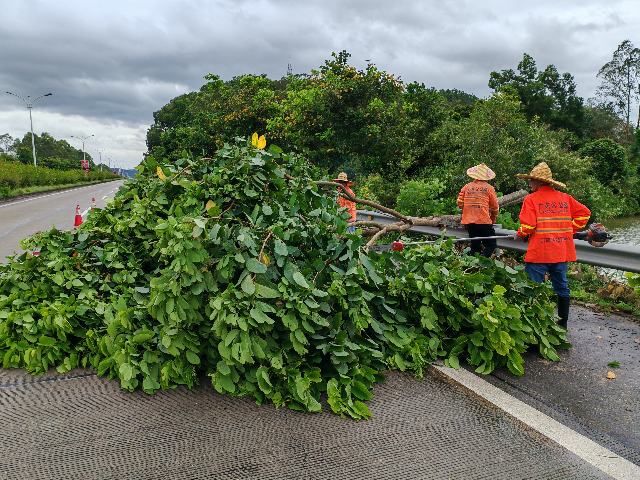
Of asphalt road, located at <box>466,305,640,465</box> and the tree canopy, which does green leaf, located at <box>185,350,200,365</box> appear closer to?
asphalt road, located at <box>466,305,640,465</box>

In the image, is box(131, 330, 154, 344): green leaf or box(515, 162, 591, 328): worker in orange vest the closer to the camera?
box(131, 330, 154, 344): green leaf

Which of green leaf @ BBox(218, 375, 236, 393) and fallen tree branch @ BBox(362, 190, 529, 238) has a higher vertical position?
fallen tree branch @ BBox(362, 190, 529, 238)

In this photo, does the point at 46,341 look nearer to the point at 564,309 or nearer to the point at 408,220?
the point at 564,309

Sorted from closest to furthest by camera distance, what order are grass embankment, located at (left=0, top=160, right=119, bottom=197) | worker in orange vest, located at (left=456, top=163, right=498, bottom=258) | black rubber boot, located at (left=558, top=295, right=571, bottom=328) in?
1. black rubber boot, located at (left=558, top=295, right=571, bottom=328)
2. worker in orange vest, located at (left=456, top=163, right=498, bottom=258)
3. grass embankment, located at (left=0, top=160, right=119, bottom=197)

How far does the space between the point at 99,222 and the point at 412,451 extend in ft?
13.4

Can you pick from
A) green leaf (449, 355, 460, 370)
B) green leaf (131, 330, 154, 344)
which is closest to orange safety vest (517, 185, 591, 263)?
green leaf (449, 355, 460, 370)

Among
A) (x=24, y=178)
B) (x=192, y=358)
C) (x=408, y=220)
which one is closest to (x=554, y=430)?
(x=192, y=358)

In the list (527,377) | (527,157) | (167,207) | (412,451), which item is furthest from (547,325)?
(527,157)

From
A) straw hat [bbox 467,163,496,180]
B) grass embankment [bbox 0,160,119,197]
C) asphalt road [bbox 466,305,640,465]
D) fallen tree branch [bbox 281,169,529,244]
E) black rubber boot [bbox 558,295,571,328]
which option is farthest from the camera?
grass embankment [bbox 0,160,119,197]

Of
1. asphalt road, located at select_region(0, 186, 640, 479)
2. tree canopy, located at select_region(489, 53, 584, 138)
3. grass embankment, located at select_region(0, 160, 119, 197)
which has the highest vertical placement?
tree canopy, located at select_region(489, 53, 584, 138)

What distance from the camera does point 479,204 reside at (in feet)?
23.2

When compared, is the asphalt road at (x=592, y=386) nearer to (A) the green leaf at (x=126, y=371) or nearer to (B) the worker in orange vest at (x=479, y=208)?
(B) the worker in orange vest at (x=479, y=208)

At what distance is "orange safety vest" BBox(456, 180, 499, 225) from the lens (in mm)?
7070

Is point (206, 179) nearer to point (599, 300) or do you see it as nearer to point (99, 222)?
point (99, 222)
